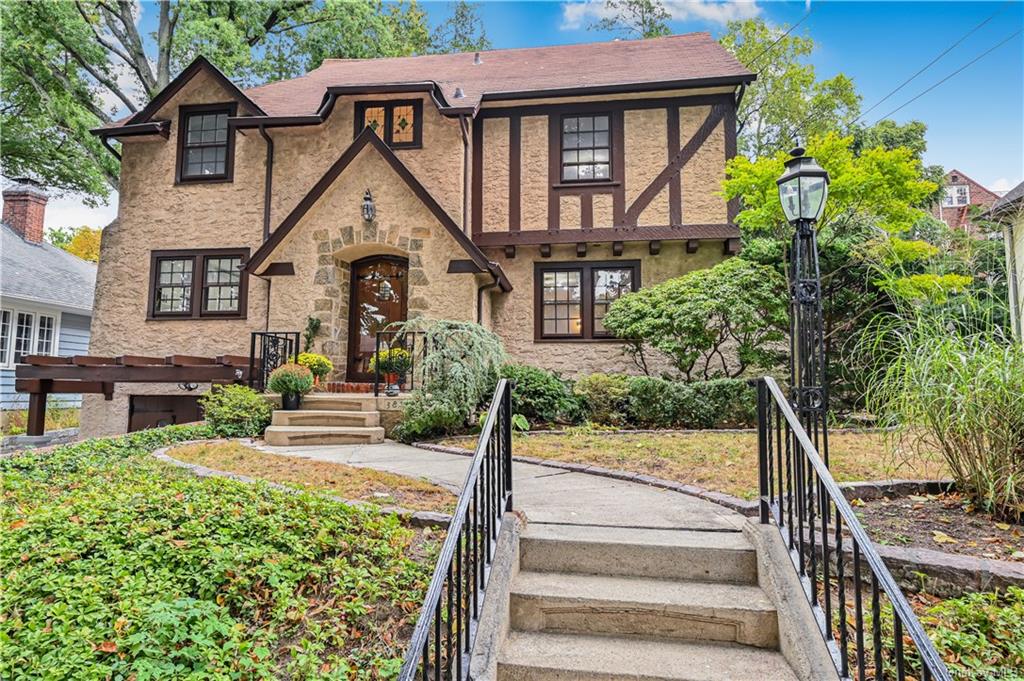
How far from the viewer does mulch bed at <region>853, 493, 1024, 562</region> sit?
3.21 meters

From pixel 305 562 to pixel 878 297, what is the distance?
10.7m

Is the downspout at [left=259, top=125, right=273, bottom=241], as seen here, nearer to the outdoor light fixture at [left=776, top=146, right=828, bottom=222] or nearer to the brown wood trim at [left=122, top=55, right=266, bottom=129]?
the brown wood trim at [left=122, top=55, right=266, bottom=129]

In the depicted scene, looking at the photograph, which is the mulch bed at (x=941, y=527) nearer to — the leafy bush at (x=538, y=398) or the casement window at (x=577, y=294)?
the leafy bush at (x=538, y=398)

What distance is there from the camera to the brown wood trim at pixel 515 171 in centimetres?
1134

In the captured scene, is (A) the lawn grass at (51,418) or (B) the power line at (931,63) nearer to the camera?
(B) the power line at (931,63)

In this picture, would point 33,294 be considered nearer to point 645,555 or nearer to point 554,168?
point 554,168

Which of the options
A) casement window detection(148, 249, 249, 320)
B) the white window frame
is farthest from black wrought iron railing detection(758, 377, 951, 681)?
the white window frame

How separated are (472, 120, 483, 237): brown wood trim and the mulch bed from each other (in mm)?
8758

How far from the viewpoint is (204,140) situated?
39.5 ft

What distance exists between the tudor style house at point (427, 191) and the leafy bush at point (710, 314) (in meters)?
1.36

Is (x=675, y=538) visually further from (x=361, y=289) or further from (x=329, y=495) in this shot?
(x=361, y=289)

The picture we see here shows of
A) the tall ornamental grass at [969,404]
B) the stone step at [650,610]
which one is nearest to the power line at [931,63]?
the tall ornamental grass at [969,404]

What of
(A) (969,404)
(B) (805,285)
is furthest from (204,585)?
(A) (969,404)

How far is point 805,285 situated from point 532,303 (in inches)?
299
